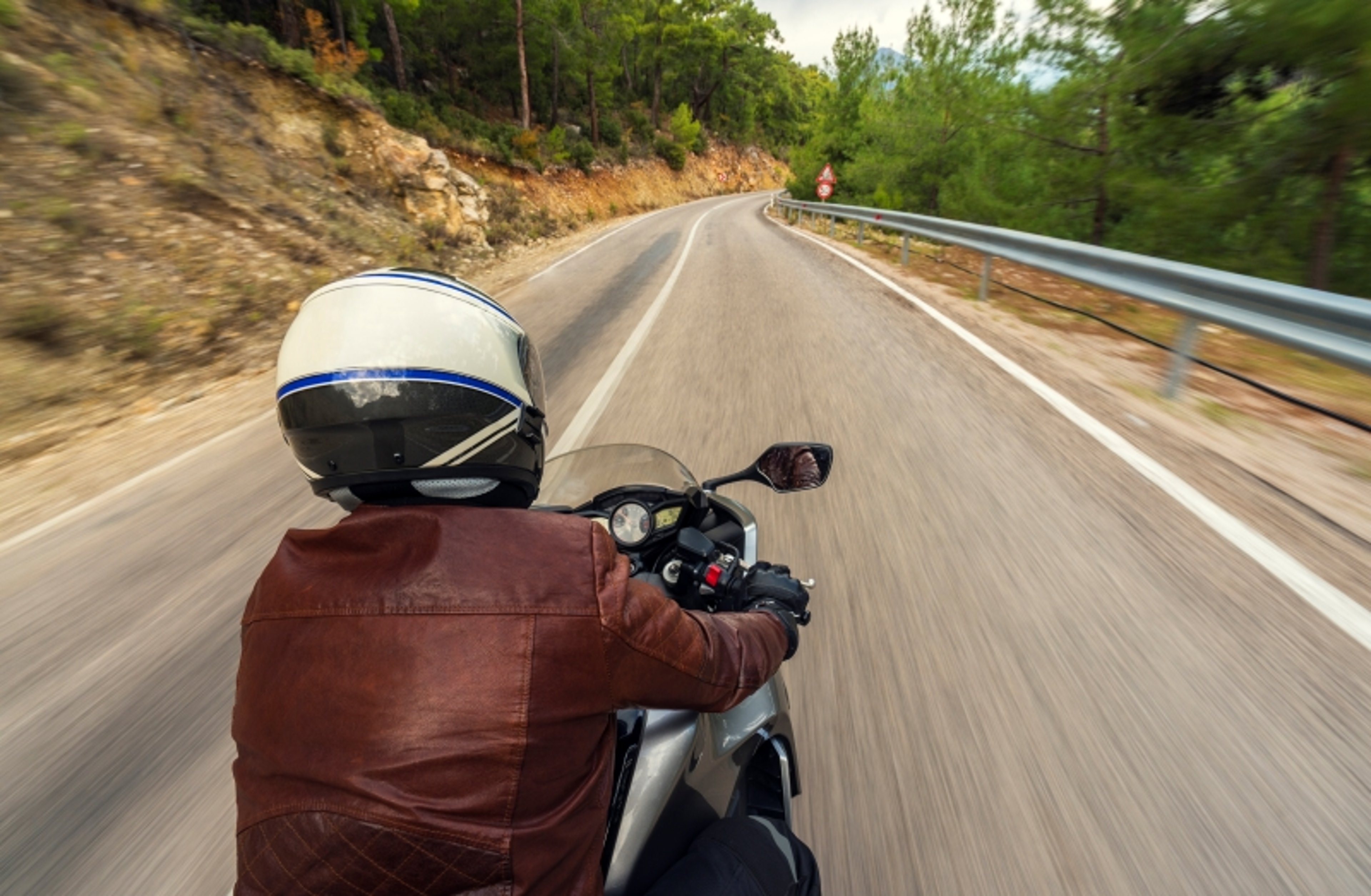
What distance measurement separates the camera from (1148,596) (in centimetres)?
269

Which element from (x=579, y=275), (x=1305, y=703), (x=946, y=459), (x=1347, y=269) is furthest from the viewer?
(x=579, y=275)

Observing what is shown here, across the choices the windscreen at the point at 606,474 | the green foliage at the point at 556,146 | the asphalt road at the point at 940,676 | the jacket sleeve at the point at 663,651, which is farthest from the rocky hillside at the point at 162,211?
the green foliage at the point at 556,146

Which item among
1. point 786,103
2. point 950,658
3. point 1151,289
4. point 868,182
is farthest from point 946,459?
point 786,103

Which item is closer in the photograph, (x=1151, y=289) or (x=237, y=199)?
(x=1151, y=289)

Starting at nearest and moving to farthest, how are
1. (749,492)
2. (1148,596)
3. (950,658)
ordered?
(950,658) → (1148,596) → (749,492)

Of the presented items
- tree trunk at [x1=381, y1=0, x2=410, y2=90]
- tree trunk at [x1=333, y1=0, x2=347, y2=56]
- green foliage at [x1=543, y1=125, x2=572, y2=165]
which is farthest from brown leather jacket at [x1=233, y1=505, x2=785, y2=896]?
green foliage at [x1=543, y1=125, x2=572, y2=165]

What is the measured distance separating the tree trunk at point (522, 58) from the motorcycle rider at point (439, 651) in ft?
98.0

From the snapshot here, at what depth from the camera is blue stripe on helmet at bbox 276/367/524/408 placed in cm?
121

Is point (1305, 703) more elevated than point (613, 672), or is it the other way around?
point (613, 672)

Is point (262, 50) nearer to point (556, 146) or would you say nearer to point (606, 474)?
point (556, 146)

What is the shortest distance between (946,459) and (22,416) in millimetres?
7130

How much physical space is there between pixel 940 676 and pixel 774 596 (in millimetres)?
1044

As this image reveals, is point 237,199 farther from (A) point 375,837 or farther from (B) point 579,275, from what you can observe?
(A) point 375,837

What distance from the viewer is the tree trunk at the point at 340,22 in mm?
20562
